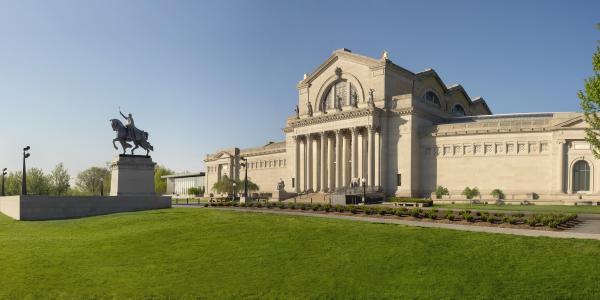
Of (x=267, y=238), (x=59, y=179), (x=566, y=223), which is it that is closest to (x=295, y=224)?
(x=267, y=238)

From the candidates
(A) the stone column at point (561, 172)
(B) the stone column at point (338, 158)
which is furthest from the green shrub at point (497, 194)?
(B) the stone column at point (338, 158)

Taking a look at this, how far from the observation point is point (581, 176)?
5897cm

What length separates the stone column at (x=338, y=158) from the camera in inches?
3086

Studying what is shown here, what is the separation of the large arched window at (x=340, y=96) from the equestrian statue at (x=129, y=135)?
123 feet

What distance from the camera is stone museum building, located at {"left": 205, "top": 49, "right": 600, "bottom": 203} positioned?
60.8m

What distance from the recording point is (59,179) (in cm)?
11450

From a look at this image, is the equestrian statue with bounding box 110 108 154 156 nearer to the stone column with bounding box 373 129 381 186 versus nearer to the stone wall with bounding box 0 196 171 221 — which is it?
the stone wall with bounding box 0 196 171 221

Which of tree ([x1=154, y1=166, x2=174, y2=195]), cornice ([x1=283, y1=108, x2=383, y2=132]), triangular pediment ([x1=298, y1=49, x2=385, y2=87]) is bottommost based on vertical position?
tree ([x1=154, y1=166, x2=174, y2=195])

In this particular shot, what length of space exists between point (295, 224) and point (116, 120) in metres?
31.0

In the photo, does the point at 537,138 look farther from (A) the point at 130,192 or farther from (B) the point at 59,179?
(B) the point at 59,179

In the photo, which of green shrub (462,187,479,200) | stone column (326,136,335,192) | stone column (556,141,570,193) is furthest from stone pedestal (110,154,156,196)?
stone column (556,141,570,193)

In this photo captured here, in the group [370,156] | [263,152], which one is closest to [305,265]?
[370,156]

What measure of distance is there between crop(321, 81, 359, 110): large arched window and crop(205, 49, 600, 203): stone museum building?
0.18 metres

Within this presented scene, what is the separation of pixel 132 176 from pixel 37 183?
69.6 meters
